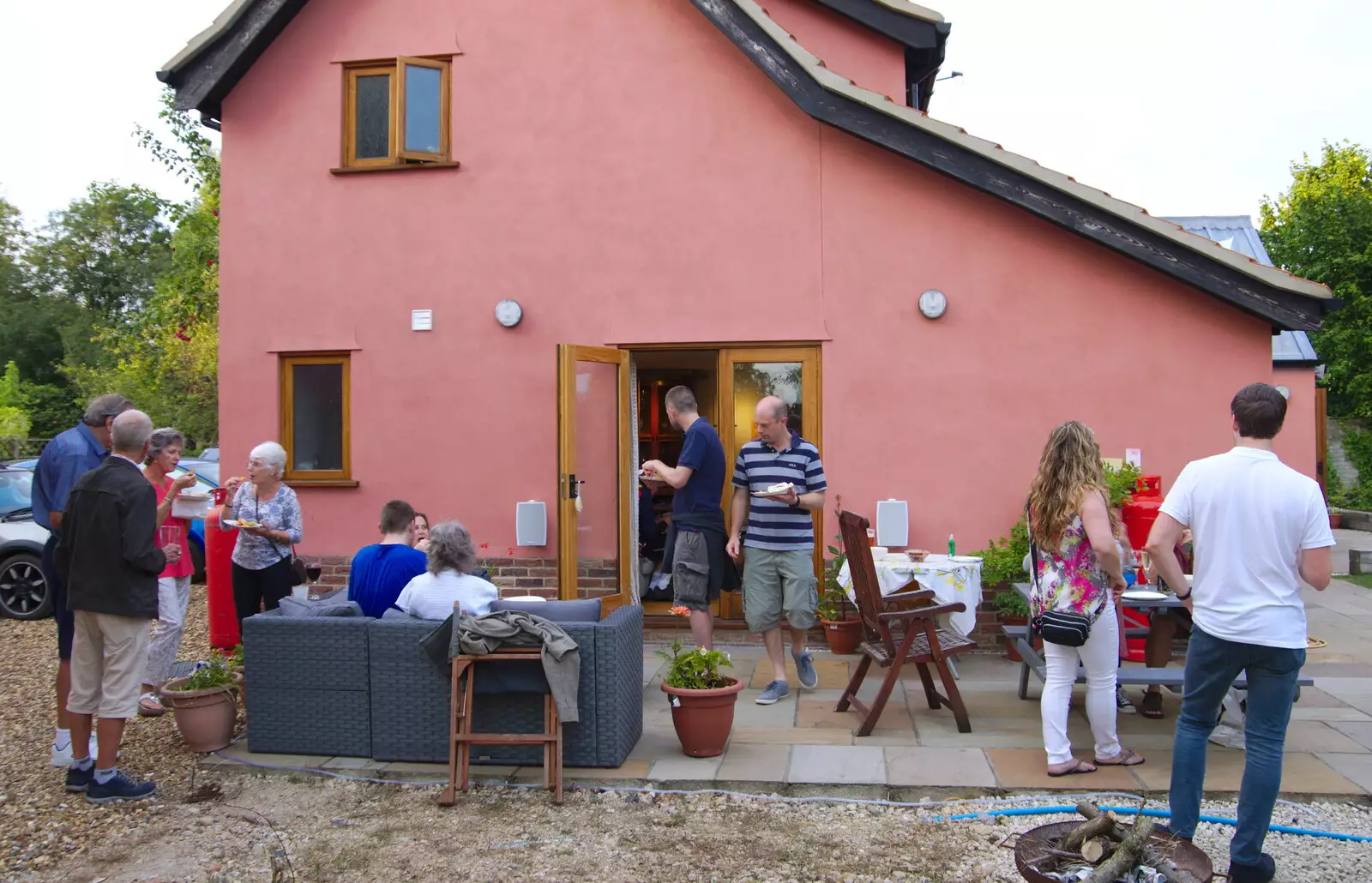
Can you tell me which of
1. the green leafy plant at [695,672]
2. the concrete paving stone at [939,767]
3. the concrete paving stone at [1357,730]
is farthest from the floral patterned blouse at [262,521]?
the concrete paving stone at [1357,730]

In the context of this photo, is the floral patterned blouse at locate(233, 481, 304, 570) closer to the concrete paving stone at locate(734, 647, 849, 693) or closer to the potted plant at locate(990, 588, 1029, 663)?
the concrete paving stone at locate(734, 647, 849, 693)

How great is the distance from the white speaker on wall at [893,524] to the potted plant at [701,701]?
2.91 metres

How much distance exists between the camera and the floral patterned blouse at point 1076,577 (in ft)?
15.5

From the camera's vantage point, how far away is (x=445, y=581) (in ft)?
17.3

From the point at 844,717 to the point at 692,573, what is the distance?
1.24m

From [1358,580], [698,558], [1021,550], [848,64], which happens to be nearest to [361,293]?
[698,558]

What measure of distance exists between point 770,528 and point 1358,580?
8828 millimetres

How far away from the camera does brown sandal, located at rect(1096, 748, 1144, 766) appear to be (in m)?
4.99

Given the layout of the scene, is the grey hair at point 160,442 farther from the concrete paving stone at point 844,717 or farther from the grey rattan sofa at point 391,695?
the concrete paving stone at point 844,717

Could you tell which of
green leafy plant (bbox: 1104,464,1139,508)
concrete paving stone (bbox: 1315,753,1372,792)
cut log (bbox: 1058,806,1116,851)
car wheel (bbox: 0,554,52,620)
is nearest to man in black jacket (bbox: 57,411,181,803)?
cut log (bbox: 1058,806,1116,851)

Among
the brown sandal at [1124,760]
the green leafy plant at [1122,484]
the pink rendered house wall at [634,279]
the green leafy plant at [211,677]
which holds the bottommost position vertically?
the brown sandal at [1124,760]

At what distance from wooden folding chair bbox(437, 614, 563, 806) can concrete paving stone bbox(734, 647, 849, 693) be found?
2142mm

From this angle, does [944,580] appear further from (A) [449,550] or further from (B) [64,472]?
(B) [64,472]

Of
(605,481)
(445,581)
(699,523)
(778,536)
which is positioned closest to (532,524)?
(605,481)
